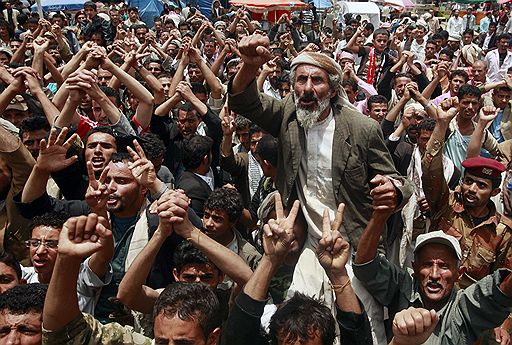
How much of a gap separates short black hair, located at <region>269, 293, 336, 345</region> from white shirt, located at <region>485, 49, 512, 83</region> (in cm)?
848

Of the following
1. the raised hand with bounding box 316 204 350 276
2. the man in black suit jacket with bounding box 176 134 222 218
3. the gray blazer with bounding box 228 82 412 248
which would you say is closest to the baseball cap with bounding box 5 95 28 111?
the man in black suit jacket with bounding box 176 134 222 218

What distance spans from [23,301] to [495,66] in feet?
30.5

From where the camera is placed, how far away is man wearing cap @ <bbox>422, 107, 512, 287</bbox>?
3.50 meters

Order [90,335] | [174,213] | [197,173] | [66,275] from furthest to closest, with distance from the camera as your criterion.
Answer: [197,173] → [174,213] → [90,335] → [66,275]

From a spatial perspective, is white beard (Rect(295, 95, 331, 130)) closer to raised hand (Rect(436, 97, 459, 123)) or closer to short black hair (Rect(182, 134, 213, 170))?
raised hand (Rect(436, 97, 459, 123))

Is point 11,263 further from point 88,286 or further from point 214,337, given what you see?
point 214,337

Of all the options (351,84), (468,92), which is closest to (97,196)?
(468,92)

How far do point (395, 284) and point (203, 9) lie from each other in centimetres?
2049

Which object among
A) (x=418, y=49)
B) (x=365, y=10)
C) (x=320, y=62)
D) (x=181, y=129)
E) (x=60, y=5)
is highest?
(x=320, y=62)

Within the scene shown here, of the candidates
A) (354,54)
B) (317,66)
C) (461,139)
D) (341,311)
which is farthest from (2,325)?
(354,54)

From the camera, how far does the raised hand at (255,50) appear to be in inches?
121

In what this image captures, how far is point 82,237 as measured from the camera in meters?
2.35

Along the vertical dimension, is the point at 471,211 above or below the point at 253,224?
above

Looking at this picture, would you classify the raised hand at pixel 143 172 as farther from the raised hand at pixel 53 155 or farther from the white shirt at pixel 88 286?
the white shirt at pixel 88 286
